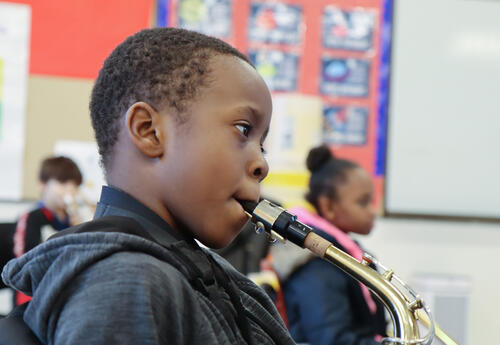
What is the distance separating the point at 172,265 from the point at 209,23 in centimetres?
266

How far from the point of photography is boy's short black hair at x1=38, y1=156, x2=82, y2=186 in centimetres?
243

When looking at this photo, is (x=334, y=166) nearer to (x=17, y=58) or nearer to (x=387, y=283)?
(x=387, y=283)

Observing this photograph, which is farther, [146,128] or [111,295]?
[146,128]

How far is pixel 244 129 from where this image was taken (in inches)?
25.1

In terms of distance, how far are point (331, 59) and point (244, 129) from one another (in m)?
2.64

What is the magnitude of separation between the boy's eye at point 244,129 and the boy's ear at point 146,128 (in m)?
0.09

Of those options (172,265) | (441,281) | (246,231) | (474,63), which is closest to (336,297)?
(246,231)

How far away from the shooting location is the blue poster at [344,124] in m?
3.16

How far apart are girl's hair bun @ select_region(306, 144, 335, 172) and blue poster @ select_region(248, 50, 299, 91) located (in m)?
1.09

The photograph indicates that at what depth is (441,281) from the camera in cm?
312

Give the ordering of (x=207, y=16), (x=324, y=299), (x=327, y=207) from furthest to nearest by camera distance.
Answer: (x=207, y=16), (x=327, y=207), (x=324, y=299)

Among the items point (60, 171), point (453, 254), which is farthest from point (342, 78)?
point (60, 171)

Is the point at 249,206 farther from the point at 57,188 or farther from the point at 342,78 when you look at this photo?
the point at 342,78

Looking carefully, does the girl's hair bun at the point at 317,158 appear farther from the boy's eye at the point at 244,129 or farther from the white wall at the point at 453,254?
the boy's eye at the point at 244,129
